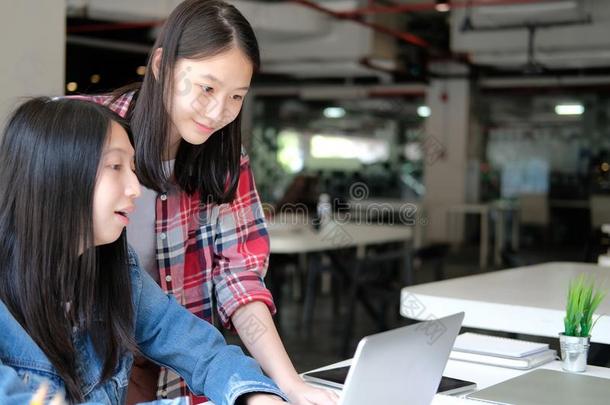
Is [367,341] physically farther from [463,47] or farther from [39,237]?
[463,47]

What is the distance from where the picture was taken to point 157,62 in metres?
1.79

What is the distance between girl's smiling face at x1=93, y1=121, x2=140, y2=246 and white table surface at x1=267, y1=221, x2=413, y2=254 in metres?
4.75

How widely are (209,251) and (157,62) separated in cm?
46

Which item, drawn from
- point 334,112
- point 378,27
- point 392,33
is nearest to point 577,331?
point 378,27

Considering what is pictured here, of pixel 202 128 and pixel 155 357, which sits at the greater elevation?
pixel 202 128

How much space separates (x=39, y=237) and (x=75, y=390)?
261 millimetres

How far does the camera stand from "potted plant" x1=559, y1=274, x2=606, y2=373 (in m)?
1.93

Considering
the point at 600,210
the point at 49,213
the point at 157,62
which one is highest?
the point at 157,62

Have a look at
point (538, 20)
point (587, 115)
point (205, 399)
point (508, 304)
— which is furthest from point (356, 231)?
point (587, 115)

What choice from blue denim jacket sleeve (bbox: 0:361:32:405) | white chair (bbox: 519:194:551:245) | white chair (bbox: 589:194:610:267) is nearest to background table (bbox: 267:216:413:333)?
blue denim jacket sleeve (bbox: 0:361:32:405)

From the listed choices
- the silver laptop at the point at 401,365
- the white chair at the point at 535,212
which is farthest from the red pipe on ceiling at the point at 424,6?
the silver laptop at the point at 401,365

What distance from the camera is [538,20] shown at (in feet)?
34.1

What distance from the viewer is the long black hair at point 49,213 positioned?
4.32ft

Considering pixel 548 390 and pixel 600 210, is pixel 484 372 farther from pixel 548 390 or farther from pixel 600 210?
pixel 600 210
